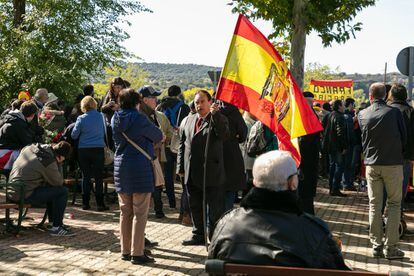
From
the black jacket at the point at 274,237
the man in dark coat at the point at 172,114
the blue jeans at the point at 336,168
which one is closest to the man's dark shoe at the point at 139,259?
the man in dark coat at the point at 172,114

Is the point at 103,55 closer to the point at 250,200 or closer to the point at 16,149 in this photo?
the point at 16,149

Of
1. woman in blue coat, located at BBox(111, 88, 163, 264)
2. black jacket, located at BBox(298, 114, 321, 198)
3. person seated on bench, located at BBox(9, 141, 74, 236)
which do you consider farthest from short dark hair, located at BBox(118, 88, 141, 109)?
black jacket, located at BBox(298, 114, 321, 198)

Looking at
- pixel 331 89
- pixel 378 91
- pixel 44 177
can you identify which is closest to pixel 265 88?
pixel 378 91

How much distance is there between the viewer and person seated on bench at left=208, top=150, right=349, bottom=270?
361 centimetres

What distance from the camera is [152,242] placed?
866 centimetres

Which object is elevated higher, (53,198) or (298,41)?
(298,41)

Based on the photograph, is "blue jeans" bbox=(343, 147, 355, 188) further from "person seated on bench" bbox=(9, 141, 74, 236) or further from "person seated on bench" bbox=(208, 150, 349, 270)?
"person seated on bench" bbox=(208, 150, 349, 270)

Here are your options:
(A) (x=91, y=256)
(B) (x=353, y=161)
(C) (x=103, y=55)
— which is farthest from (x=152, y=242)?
(C) (x=103, y=55)

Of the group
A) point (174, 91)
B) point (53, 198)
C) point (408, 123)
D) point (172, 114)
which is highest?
point (174, 91)

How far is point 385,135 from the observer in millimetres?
7992

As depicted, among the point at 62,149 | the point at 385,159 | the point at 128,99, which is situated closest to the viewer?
the point at 128,99

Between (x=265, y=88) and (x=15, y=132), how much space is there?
5115 millimetres

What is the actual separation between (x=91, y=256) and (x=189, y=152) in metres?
1.71

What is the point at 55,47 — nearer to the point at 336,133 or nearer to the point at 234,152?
the point at 336,133
